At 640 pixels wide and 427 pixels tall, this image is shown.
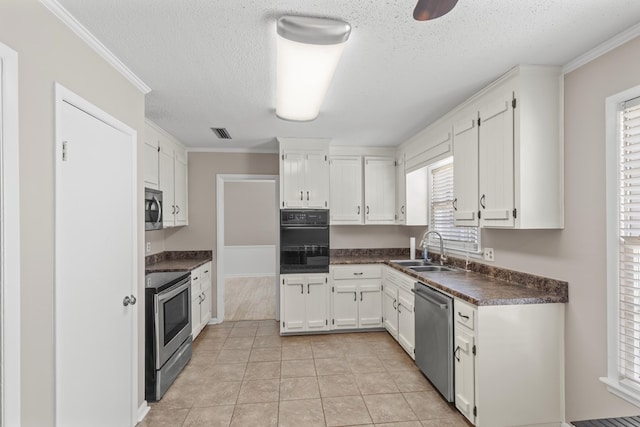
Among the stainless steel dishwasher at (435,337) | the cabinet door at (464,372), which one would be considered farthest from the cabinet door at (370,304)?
the cabinet door at (464,372)

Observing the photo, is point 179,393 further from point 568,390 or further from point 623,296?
point 623,296

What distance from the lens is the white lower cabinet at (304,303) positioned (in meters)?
3.74

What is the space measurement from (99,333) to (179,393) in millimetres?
1109

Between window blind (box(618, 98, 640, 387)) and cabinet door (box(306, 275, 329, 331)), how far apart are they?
2665 millimetres

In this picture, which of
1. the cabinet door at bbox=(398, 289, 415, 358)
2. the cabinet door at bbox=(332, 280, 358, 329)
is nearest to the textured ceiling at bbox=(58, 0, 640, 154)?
the cabinet door at bbox=(398, 289, 415, 358)

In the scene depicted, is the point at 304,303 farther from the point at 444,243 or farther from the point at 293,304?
the point at 444,243

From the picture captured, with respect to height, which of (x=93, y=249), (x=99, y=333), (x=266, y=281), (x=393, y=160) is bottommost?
(x=266, y=281)

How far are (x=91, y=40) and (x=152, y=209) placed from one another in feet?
5.13

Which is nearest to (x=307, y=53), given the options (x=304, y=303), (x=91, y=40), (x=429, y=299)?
(x=91, y=40)

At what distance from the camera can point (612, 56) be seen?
5.70ft

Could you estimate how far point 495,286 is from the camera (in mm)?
2342

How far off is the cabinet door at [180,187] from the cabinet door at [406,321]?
2848mm

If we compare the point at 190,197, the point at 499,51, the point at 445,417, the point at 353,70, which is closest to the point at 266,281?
the point at 190,197

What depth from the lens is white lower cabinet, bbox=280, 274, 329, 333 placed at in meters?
3.74
